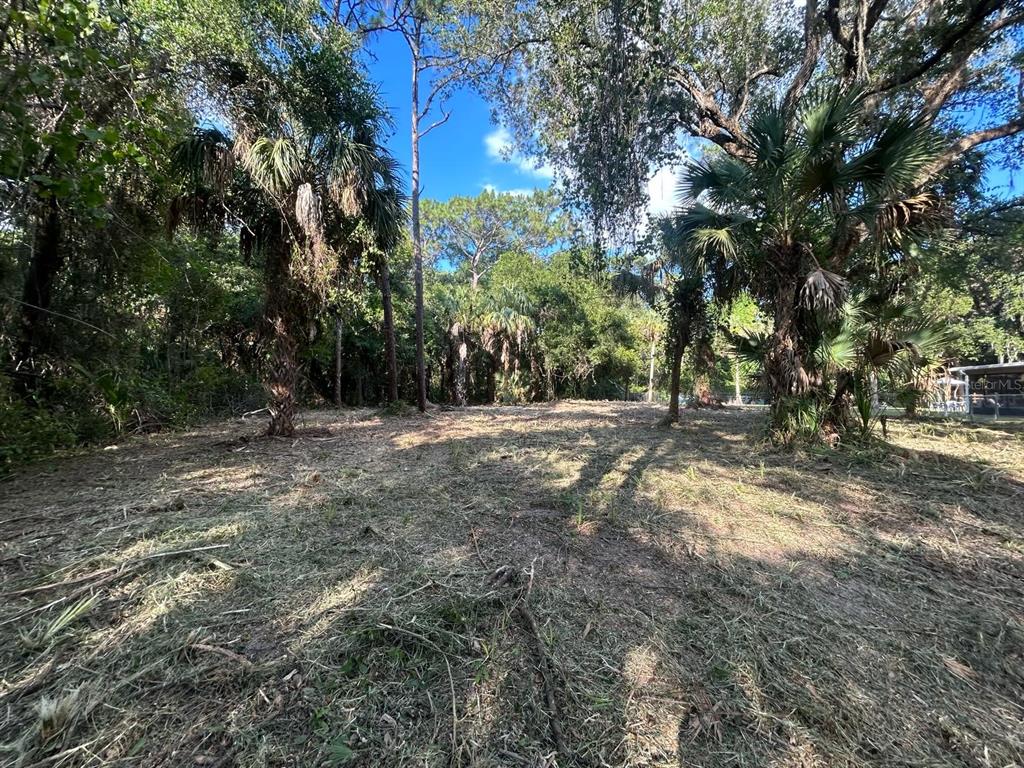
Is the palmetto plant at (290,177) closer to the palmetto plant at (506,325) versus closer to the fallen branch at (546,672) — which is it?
the fallen branch at (546,672)

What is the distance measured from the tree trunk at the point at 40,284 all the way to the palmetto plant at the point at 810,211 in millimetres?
8509

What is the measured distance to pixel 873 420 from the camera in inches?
243

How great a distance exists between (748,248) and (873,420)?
3.31 metres

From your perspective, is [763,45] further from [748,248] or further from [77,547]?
[77,547]

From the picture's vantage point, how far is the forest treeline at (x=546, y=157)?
14.6ft

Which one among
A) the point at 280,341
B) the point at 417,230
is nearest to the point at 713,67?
the point at 417,230

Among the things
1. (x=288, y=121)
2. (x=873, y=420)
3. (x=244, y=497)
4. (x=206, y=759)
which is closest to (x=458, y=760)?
(x=206, y=759)

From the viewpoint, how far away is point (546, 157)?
9414 millimetres

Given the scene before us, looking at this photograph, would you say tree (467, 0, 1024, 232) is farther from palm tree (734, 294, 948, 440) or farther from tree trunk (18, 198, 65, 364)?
tree trunk (18, 198, 65, 364)

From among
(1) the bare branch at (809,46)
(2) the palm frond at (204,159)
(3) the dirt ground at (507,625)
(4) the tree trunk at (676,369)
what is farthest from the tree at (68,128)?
(1) the bare branch at (809,46)

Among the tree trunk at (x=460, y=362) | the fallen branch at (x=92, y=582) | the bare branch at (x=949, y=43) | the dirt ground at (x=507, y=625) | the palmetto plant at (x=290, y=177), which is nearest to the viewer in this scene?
the dirt ground at (x=507, y=625)

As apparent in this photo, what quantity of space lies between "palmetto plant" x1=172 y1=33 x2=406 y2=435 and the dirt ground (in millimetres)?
2996

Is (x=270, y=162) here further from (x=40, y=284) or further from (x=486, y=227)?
(x=486, y=227)

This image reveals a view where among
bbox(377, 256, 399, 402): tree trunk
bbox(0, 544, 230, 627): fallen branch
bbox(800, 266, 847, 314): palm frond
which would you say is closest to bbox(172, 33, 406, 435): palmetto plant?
bbox(377, 256, 399, 402): tree trunk
